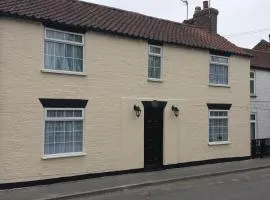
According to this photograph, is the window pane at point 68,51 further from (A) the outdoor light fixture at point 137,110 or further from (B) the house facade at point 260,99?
(B) the house facade at point 260,99

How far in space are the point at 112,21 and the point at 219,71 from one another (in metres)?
6.58

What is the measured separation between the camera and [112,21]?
1856cm

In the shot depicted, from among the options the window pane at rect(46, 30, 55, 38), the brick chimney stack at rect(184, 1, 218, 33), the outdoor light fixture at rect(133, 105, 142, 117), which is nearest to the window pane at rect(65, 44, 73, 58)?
the window pane at rect(46, 30, 55, 38)

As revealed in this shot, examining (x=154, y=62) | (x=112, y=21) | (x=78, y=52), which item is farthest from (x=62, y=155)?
(x=154, y=62)

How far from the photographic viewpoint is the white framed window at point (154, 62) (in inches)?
761

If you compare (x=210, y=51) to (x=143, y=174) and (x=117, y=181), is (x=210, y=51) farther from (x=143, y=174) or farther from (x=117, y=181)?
(x=117, y=181)

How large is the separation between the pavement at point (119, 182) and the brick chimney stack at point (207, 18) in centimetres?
818

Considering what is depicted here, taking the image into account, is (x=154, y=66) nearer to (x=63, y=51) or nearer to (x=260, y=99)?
(x=63, y=51)

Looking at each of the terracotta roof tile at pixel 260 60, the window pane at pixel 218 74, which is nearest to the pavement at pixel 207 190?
the window pane at pixel 218 74

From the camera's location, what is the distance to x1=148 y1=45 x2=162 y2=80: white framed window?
19.3 metres

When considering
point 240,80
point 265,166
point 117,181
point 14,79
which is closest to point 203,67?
point 240,80

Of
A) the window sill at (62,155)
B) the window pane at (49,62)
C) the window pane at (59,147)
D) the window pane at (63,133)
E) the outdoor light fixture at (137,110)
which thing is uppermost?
the window pane at (49,62)

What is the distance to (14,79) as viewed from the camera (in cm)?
1491

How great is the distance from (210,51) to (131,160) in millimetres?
6888
